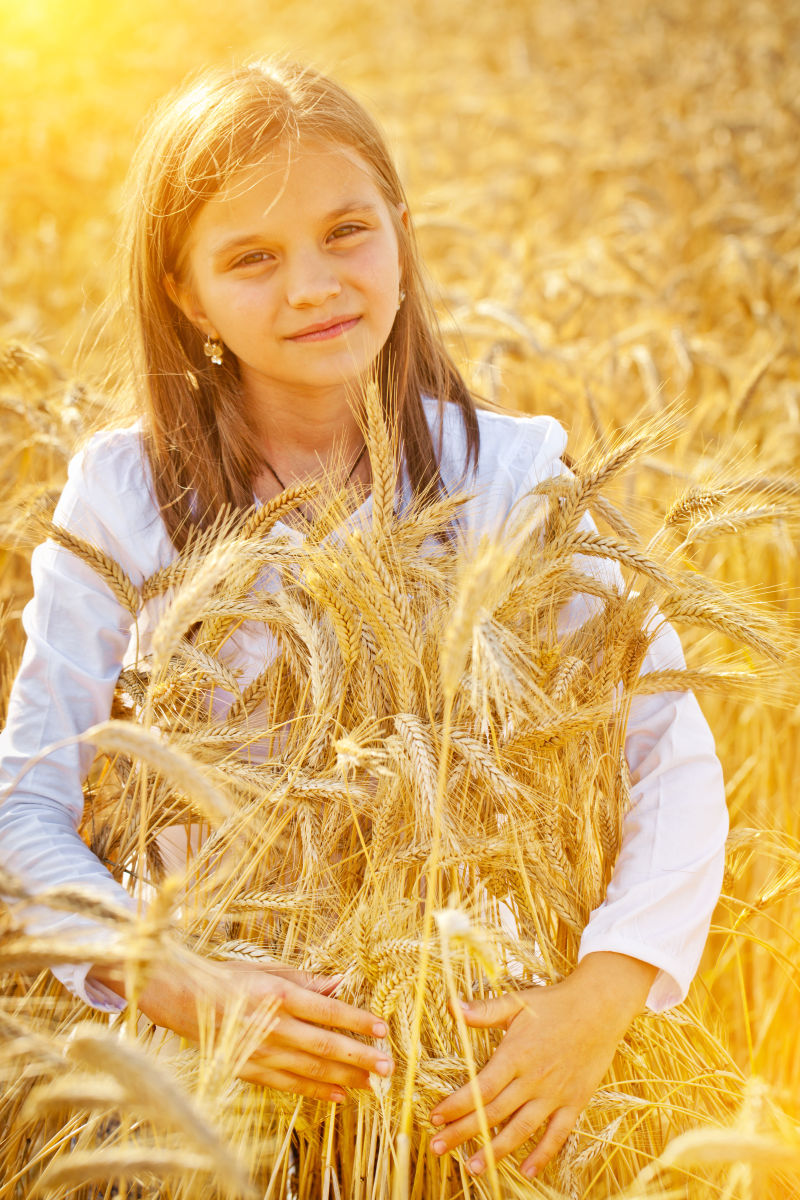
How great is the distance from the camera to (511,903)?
3.94 feet

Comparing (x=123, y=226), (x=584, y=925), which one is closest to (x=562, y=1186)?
(x=584, y=925)

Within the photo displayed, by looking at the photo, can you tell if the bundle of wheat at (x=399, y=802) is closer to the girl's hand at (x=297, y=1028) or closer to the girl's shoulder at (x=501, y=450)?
the girl's hand at (x=297, y=1028)

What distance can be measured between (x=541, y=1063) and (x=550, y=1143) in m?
0.10

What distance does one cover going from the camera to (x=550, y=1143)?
3.67ft

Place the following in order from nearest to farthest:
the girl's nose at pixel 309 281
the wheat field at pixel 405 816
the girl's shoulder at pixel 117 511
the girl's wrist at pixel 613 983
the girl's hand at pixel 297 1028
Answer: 1. the wheat field at pixel 405 816
2. the girl's hand at pixel 297 1028
3. the girl's wrist at pixel 613 983
4. the girl's nose at pixel 309 281
5. the girl's shoulder at pixel 117 511

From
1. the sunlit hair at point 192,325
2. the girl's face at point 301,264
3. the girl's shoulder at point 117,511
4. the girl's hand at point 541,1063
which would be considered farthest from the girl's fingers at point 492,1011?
the girl's face at point 301,264

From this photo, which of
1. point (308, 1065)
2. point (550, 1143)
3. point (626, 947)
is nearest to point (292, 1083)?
point (308, 1065)

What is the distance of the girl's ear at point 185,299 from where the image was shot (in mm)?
1648

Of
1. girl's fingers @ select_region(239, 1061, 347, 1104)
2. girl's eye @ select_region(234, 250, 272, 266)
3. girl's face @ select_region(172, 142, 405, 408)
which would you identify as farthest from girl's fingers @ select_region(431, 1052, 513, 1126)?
girl's eye @ select_region(234, 250, 272, 266)

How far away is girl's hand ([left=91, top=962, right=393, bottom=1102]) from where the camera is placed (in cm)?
106

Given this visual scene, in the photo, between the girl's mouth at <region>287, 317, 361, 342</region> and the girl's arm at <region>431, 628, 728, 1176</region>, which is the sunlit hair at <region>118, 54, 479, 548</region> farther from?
the girl's arm at <region>431, 628, 728, 1176</region>

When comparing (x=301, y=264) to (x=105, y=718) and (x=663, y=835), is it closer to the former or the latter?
(x=105, y=718)

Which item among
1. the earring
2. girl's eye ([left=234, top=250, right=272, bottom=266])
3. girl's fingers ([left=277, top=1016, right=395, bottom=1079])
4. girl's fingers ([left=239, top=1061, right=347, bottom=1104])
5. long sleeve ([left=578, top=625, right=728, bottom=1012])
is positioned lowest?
girl's fingers ([left=239, top=1061, right=347, bottom=1104])

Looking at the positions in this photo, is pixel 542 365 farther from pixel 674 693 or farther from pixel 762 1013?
pixel 762 1013
